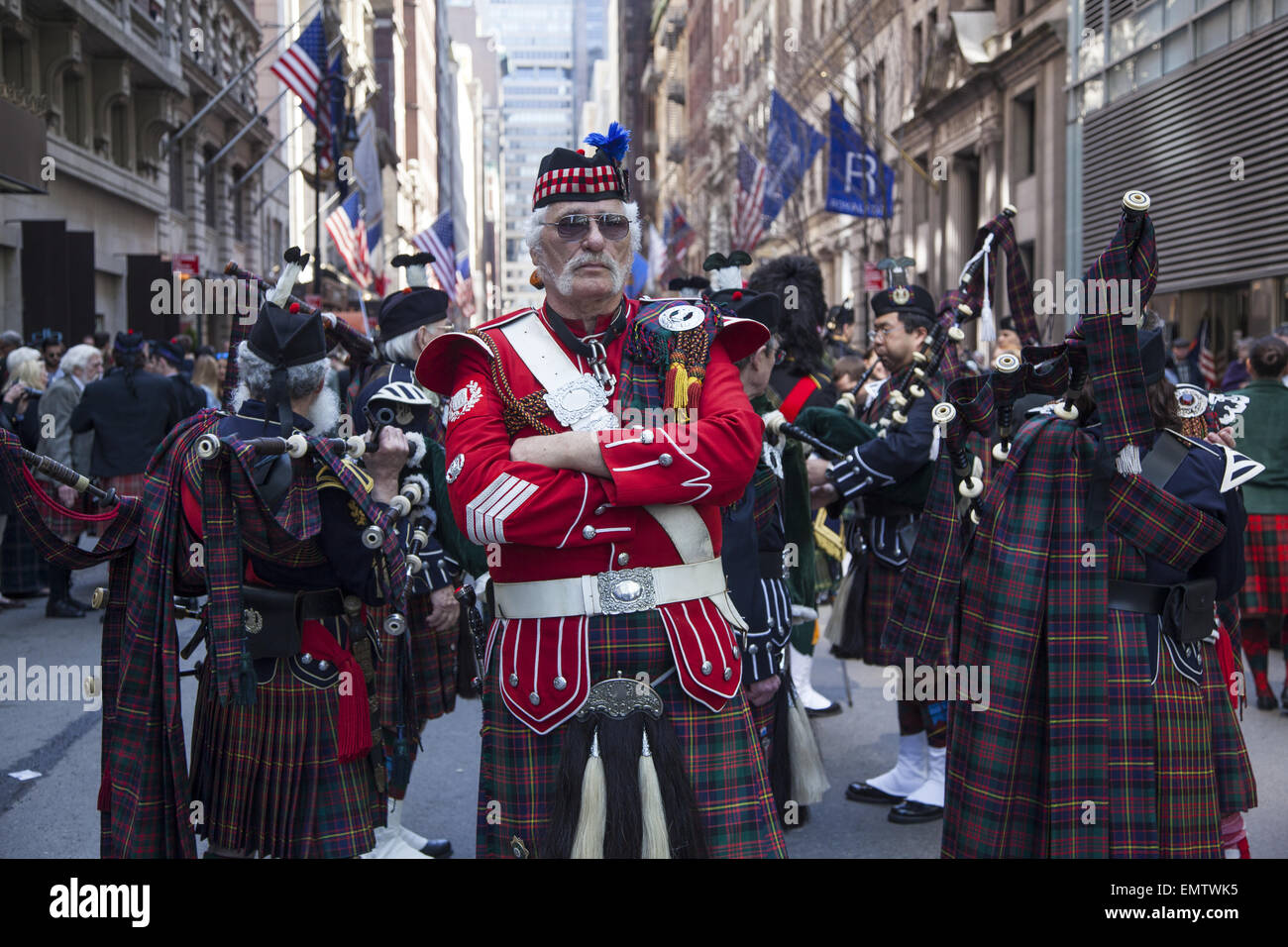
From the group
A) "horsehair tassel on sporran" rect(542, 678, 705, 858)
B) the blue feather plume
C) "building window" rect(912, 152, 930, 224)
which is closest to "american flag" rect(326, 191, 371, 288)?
"building window" rect(912, 152, 930, 224)

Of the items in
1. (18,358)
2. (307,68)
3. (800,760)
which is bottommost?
(800,760)

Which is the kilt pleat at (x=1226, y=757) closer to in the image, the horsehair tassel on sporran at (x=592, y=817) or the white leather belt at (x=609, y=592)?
the white leather belt at (x=609, y=592)

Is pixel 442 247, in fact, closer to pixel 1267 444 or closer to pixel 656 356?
pixel 1267 444

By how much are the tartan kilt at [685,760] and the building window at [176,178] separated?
3119 centimetres

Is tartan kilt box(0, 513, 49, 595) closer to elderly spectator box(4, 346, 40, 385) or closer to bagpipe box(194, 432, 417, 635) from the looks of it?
elderly spectator box(4, 346, 40, 385)

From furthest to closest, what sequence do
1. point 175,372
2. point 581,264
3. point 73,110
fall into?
point 73,110 → point 175,372 → point 581,264

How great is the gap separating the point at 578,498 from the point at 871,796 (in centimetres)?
384

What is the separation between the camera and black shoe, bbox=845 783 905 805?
631 centimetres

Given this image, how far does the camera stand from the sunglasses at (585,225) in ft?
10.6

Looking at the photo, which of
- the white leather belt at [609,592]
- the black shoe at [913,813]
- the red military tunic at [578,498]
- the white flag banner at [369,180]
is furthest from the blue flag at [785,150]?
the white leather belt at [609,592]

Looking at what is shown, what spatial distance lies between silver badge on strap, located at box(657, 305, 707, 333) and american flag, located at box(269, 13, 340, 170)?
18177 mm

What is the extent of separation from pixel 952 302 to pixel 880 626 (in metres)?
1.69

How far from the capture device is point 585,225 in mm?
3234

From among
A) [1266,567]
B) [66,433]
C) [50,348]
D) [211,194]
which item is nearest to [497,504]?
[1266,567]
